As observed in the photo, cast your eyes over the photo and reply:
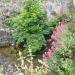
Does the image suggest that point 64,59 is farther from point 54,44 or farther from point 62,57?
point 54,44

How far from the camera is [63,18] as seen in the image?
30.7 feet

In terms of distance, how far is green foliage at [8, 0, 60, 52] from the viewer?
8789mm

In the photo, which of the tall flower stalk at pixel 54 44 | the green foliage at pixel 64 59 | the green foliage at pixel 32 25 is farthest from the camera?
the green foliage at pixel 32 25

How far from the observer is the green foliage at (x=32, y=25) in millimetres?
8789

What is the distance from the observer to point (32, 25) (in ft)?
29.1

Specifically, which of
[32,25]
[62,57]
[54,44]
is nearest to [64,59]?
[62,57]

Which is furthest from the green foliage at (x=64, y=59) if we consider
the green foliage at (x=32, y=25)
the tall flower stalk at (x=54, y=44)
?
the green foliage at (x=32, y=25)

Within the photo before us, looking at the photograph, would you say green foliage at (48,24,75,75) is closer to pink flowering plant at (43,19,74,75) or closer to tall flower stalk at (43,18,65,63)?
pink flowering plant at (43,19,74,75)

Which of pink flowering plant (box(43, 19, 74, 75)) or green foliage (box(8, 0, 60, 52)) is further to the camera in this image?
green foliage (box(8, 0, 60, 52))

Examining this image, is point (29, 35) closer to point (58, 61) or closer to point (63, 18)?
point (63, 18)

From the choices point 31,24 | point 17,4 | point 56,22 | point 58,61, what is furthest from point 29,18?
point 58,61

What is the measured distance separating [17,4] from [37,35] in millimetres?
2104

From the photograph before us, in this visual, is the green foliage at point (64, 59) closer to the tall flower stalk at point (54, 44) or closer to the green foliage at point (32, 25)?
the tall flower stalk at point (54, 44)

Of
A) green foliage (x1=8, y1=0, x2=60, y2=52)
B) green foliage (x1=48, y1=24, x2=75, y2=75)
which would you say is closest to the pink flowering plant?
green foliage (x1=48, y1=24, x2=75, y2=75)
